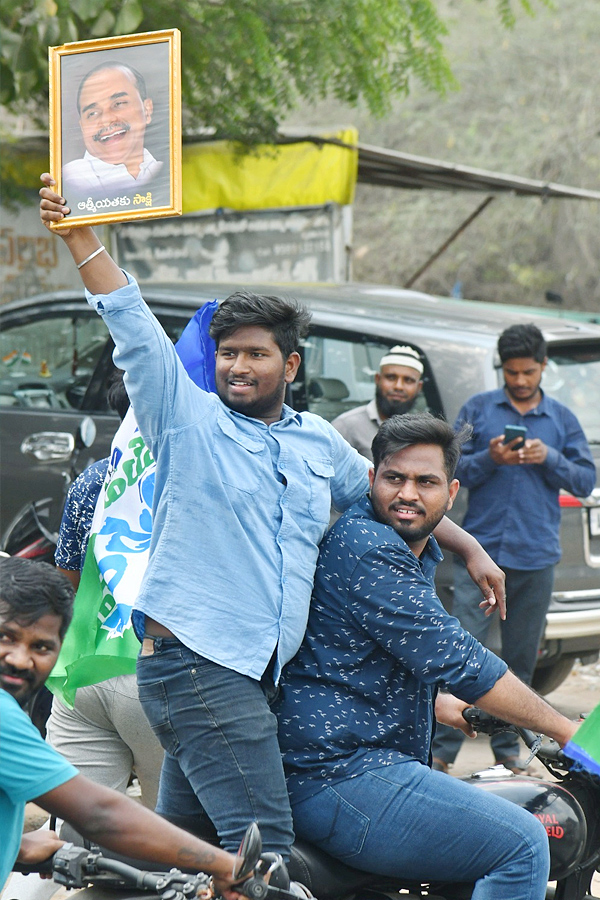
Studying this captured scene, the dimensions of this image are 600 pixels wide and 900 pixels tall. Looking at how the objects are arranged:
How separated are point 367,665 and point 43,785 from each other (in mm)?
798

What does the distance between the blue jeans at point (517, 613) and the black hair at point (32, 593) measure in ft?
10.2

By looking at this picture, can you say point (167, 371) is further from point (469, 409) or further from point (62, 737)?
point (469, 409)

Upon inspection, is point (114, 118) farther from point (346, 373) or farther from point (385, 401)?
point (346, 373)

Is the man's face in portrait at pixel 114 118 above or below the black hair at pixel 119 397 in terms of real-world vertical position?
above

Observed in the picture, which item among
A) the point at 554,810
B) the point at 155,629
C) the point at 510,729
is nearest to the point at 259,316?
the point at 155,629

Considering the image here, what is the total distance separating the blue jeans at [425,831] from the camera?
2.44 meters

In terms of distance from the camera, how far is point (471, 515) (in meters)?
5.30

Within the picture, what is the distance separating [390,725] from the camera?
253cm

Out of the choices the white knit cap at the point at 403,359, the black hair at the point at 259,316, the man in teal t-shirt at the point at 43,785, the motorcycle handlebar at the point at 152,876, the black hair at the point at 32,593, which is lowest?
the motorcycle handlebar at the point at 152,876

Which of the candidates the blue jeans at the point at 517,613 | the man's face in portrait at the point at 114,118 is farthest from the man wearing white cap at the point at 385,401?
the man's face in portrait at the point at 114,118

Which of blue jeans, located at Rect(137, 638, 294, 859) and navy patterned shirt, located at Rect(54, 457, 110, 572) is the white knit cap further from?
blue jeans, located at Rect(137, 638, 294, 859)

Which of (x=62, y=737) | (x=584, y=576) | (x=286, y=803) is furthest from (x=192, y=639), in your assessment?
(x=584, y=576)

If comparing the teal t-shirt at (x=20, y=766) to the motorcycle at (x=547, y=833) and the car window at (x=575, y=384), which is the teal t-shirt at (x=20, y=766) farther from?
the car window at (x=575, y=384)

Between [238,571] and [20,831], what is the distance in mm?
670
